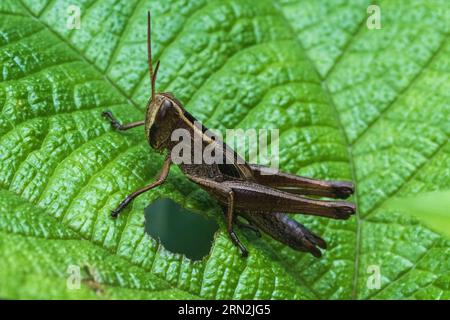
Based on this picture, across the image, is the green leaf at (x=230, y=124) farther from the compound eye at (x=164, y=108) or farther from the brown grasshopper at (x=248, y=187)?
the compound eye at (x=164, y=108)

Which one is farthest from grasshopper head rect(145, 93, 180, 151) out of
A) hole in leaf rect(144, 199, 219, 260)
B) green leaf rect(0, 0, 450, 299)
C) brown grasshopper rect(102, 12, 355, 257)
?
hole in leaf rect(144, 199, 219, 260)

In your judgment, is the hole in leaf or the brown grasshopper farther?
the hole in leaf

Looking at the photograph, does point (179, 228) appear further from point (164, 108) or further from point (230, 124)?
point (164, 108)

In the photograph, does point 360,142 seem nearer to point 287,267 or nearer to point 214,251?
point 287,267

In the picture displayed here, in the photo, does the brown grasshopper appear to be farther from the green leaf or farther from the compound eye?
the green leaf

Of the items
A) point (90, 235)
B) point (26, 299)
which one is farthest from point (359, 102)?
point (26, 299)

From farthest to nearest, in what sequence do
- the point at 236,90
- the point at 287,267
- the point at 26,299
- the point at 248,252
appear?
the point at 236,90, the point at 287,267, the point at 248,252, the point at 26,299
